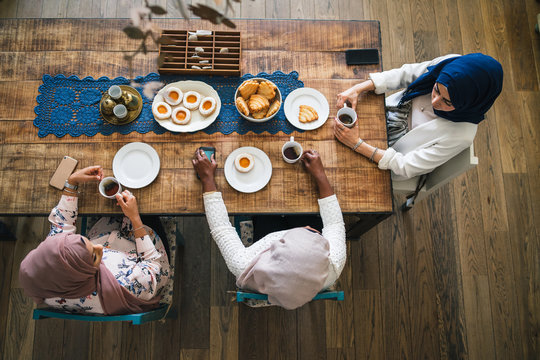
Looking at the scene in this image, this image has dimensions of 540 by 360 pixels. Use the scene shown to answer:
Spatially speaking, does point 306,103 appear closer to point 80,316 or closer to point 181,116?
point 181,116

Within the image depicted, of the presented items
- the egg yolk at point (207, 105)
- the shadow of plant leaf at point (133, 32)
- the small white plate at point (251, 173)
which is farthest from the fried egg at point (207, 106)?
the shadow of plant leaf at point (133, 32)

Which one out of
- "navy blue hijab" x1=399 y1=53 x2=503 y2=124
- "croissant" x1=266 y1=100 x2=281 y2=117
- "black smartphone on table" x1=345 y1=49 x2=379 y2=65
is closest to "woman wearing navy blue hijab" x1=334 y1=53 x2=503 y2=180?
"navy blue hijab" x1=399 y1=53 x2=503 y2=124

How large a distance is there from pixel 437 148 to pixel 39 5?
9.65ft

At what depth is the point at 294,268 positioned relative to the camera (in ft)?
4.08

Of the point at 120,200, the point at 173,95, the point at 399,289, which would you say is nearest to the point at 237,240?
→ the point at 120,200

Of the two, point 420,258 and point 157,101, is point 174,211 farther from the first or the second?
point 420,258

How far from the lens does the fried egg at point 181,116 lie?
157 centimetres

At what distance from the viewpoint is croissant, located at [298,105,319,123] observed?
1.60m

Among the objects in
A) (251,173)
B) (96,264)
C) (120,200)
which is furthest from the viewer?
(251,173)

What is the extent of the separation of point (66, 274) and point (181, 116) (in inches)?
31.4

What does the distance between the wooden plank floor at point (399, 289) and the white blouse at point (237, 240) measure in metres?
0.78

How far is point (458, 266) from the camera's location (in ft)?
7.54

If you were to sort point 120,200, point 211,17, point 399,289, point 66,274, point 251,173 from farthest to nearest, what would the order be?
point 399,289 → point 211,17 → point 251,173 → point 120,200 → point 66,274

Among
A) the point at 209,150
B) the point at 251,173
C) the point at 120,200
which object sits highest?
the point at 209,150
